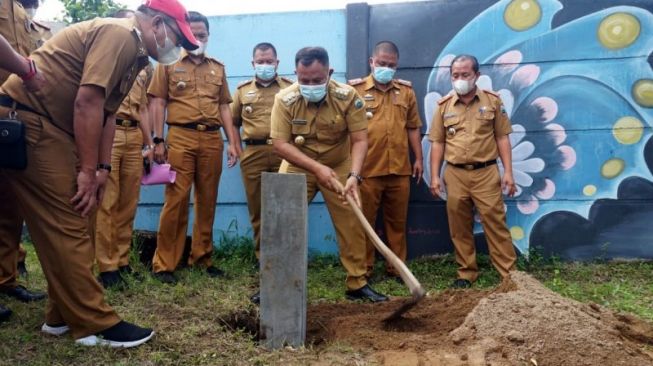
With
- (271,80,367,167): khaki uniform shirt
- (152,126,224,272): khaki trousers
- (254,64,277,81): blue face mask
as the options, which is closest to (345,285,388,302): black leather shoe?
(271,80,367,167): khaki uniform shirt

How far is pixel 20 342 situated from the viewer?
284 cm

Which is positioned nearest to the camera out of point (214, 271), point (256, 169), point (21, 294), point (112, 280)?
point (21, 294)

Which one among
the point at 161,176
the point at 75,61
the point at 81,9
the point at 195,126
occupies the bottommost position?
the point at 161,176

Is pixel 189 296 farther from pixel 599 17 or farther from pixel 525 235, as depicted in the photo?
pixel 599 17

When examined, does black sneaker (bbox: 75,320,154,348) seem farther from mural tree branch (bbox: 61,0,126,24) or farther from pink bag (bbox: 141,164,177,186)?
mural tree branch (bbox: 61,0,126,24)

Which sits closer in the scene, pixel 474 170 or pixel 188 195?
pixel 188 195

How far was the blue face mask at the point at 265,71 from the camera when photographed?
15.4ft

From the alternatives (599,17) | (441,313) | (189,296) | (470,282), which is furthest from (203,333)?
(599,17)

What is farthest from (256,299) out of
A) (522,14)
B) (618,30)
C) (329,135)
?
(618,30)

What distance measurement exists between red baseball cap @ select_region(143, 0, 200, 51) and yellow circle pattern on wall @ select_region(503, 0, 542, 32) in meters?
3.14

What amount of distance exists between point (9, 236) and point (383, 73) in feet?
9.49

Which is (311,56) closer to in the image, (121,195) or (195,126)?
(195,126)

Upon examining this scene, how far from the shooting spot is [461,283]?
4430 mm

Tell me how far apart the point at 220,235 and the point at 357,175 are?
2161 mm
